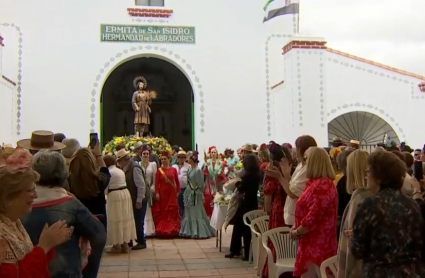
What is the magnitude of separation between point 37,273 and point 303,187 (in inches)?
110

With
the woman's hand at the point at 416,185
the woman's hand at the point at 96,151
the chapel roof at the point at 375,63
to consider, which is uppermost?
the chapel roof at the point at 375,63

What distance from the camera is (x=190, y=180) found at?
8875 mm

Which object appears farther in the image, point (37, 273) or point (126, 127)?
point (126, 127)

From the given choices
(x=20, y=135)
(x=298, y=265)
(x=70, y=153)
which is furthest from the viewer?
(x=20, y=135)

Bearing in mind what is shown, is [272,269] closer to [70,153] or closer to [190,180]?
[70,153]

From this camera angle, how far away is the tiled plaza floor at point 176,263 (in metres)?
6.25

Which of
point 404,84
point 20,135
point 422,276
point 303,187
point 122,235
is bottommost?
point 122,235

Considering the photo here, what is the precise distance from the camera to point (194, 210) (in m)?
8.92

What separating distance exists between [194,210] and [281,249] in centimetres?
403

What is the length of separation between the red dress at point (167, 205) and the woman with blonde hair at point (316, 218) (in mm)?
5049

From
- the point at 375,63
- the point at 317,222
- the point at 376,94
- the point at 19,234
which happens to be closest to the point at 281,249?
the point at 317,222

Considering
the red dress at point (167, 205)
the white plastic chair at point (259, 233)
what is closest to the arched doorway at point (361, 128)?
the red dress at point (167, 205)

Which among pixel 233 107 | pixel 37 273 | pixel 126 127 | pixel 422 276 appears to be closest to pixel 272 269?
pixel 422 276

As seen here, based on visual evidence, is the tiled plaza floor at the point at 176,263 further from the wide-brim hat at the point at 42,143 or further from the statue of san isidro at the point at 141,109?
the statue of san isidro at the point at 141,109
